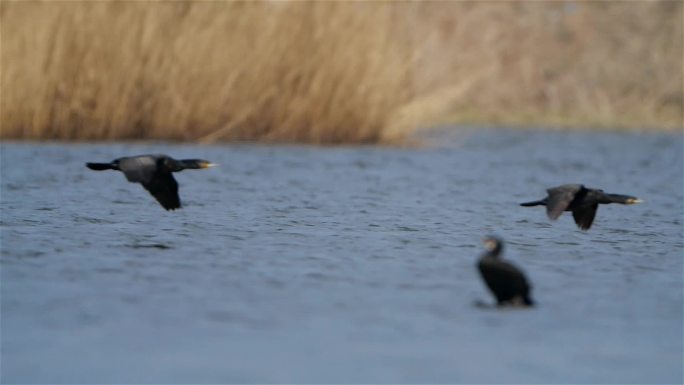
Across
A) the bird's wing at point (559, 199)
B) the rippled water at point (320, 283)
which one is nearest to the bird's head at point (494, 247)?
the rippled water at point (320, 283)

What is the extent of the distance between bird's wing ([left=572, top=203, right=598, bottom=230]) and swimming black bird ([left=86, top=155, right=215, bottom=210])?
2.47 metres

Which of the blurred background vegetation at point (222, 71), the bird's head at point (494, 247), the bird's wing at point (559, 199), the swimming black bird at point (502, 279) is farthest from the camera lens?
the blurred background vegetation at point (222, 71)

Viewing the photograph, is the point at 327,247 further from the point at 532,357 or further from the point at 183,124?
the point at 183,124

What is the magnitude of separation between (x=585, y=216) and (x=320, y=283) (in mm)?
2410

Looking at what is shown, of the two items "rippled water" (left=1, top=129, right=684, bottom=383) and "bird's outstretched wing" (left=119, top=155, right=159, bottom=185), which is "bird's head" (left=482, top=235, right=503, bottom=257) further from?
"bird's outstretched wing" (left=119, top=155, right=159, bottom=185)

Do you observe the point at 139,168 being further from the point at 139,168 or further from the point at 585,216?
the point at 585,216

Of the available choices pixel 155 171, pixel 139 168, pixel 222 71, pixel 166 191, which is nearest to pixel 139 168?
pixel 139 168

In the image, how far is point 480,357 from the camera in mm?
5309

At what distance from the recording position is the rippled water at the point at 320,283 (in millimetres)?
5191

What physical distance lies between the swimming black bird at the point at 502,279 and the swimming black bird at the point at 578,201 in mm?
1432

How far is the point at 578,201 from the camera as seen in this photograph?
830 centimetres

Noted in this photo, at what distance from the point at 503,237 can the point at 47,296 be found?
353 centimetres

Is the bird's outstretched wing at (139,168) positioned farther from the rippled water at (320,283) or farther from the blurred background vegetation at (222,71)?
the blurred background vegetation at (222,71)

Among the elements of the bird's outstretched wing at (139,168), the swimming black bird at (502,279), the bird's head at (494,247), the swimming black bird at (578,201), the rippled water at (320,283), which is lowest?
the rippled water at (320,283)
